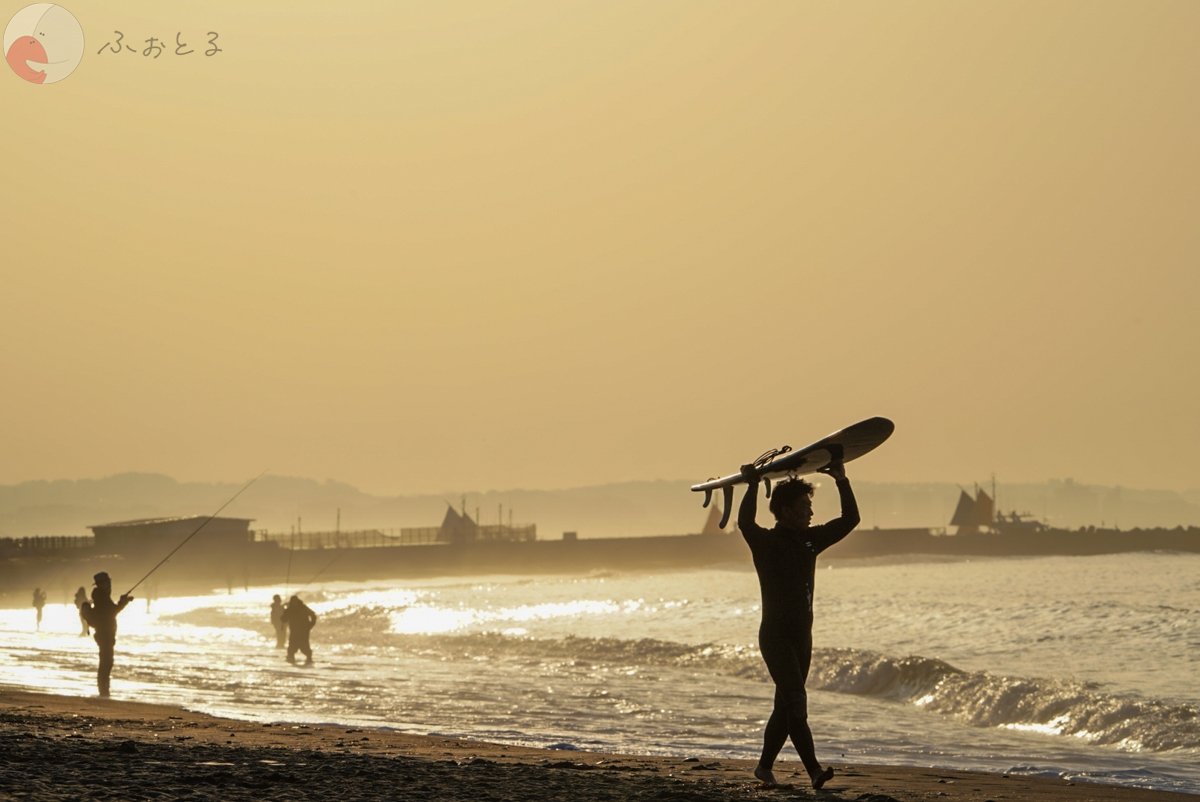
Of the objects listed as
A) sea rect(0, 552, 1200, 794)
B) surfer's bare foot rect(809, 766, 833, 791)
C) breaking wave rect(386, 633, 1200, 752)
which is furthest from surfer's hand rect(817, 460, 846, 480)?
breaking wave rect(386, 633, 1200, 752)

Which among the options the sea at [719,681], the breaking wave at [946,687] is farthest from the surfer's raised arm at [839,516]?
the breaking wave at [946,687]

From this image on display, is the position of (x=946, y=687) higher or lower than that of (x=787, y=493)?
lower

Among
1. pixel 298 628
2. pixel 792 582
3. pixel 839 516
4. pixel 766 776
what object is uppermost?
pixel 839 516

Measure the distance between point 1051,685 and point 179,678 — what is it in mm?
12179

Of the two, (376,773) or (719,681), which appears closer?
(376,773)

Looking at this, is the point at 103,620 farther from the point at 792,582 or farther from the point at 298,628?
the point at 792,582

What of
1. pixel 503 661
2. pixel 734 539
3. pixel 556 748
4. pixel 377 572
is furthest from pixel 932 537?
pixel 556 748

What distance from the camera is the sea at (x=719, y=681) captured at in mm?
14531

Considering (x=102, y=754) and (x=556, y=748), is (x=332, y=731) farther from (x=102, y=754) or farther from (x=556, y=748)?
(x=102, y=754)

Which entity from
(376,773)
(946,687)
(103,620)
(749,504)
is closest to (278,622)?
(103,620)

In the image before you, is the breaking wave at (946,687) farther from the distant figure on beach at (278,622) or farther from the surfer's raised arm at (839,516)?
the surfer's raised arm at (839,516)

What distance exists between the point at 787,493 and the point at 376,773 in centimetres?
291

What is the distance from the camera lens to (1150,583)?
6906 centimetres

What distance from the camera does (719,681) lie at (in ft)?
74.9
